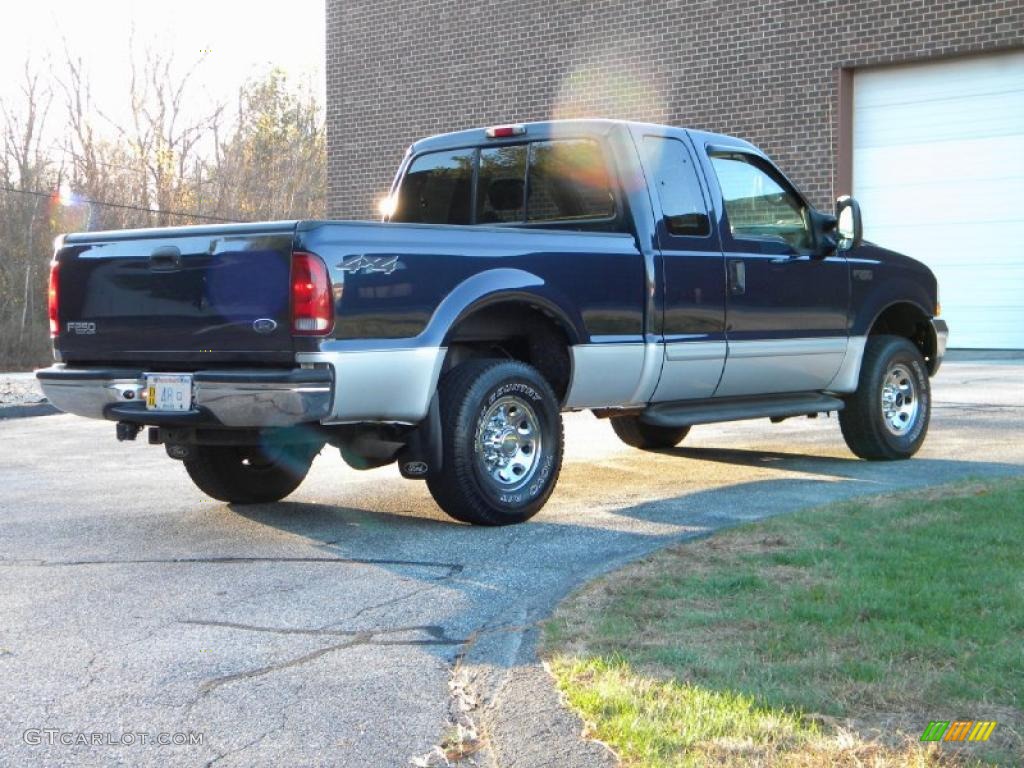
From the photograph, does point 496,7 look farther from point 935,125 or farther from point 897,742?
point 897,742

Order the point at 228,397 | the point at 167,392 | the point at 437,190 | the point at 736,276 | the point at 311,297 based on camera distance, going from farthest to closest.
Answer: the point at 437,190
the point at 736,276
the point at 167,392
the point at 228,397
the point at 311,297

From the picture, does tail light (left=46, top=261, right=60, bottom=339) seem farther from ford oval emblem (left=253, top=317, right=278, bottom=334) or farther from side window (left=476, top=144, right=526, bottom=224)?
side window (left=476, top=144, right=526, bottom=224)

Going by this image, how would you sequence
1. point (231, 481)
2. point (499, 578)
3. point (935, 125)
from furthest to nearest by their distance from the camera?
point (935, 125), point (231, 481), point (499, 578)

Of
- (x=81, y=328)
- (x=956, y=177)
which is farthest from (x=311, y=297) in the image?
(x=956, y=177)

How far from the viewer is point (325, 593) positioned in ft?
19.1

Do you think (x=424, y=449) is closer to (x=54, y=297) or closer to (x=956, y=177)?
(x=54, y=297)

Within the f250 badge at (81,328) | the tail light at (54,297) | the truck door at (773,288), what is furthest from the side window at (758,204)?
the tail light at (54,297)

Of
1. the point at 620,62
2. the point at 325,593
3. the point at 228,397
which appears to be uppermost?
the point at 620,62

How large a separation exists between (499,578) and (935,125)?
56.0 ft

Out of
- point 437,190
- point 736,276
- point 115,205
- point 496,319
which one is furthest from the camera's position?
point 115,205

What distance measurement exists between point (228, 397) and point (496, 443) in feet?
4.83

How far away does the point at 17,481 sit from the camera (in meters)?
9.57

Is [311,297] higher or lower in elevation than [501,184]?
lower

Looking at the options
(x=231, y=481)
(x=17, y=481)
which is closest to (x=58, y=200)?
(x=17, y=481)
